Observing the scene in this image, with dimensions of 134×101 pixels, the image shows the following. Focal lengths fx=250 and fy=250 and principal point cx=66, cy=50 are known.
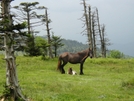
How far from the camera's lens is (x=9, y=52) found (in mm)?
10500

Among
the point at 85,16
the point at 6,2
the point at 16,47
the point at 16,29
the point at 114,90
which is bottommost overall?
the point at 114,90

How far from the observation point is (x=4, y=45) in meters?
10.6

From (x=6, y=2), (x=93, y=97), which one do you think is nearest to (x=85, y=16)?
(x=93, y=97)

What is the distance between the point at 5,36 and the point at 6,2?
4.71 ft

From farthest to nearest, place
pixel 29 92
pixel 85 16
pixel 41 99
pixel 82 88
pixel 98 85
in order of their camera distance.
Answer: pixel 85 16
pixel 98 85
pixel 82 88
pixel 29 92
pixel 41 99

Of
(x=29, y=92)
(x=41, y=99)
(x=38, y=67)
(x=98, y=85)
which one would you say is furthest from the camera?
(x=38, y=67)

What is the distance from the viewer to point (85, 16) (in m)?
44.6

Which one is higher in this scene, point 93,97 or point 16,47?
point 16,47

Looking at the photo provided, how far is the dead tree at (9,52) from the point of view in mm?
10055

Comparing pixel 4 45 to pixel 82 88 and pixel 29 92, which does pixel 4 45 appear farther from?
pixel 82 88

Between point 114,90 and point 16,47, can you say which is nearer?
point 16,47

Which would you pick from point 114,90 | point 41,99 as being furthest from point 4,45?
point 114,90

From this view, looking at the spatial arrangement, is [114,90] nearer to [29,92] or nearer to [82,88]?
[82,88]

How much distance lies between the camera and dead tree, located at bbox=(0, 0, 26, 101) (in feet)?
33.0
